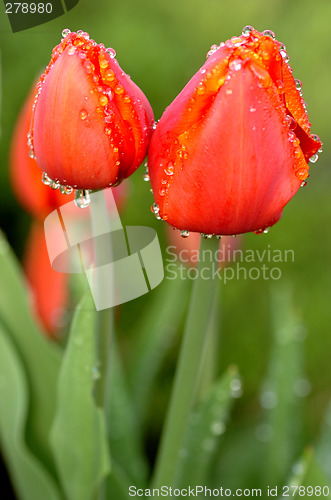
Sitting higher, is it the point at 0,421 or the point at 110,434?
the point at 0,421

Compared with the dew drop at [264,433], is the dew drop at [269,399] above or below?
above

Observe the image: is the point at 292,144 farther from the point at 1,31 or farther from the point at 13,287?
the point at 1,31

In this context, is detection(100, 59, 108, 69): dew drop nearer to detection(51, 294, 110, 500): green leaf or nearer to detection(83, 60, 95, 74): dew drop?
detection(83, 60, 95, 74): dew drop

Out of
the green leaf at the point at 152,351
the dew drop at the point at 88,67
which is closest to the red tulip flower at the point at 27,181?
the green leaf at the point at 152,351

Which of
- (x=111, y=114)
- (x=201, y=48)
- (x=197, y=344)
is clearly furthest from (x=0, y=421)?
(x=201, y=48)

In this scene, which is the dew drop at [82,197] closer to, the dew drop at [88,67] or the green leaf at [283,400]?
the dew drop at [88,67]

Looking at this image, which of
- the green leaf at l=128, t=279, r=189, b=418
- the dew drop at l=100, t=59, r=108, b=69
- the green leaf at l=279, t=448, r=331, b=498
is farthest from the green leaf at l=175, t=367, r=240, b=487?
the dew drop at l=100, t=59, r=108, b=69

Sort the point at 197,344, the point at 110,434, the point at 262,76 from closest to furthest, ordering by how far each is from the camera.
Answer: the point at 262,76, the point at 197,344, the point at 110,434
